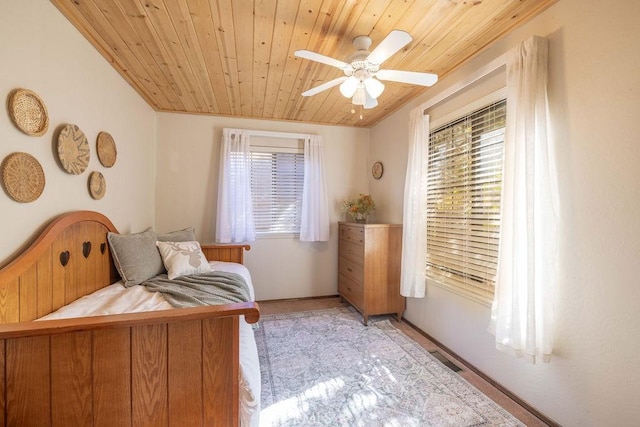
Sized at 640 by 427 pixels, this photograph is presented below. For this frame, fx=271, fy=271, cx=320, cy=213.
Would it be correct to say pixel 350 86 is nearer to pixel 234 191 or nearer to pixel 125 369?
pixel 125 369

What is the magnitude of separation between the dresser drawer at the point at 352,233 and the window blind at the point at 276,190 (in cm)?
60

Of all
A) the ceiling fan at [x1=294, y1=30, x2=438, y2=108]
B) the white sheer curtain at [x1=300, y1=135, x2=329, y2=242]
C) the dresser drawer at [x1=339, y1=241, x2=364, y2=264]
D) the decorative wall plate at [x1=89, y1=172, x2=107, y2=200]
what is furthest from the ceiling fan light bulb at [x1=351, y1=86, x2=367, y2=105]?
the decorative wall plate at [x1=89, y1=172, x2=107, y2=200]

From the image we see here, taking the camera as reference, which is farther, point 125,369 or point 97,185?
point 97,185

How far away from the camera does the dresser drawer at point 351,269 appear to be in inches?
111

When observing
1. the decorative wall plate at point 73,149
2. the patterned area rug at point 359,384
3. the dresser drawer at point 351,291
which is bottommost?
the patterned area rug at point 359,384

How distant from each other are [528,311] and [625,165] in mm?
808

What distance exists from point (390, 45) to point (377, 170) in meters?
2.11

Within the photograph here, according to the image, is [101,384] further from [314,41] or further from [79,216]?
[314,41]

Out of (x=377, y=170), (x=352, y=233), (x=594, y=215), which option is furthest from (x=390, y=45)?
(x=377, y=170)

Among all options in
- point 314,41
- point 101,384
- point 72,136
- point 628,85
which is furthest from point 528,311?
point 72,136

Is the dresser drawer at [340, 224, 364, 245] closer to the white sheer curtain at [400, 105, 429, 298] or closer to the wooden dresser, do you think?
the wooden dresser

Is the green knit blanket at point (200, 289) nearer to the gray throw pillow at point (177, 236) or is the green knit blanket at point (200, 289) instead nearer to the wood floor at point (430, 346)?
the gray throw pillow at point (177, 236)

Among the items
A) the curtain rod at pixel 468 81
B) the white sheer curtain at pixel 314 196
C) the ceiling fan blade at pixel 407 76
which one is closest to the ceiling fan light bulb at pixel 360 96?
the ceiling fan blade at pixel 407 76

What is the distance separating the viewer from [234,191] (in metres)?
3.18
